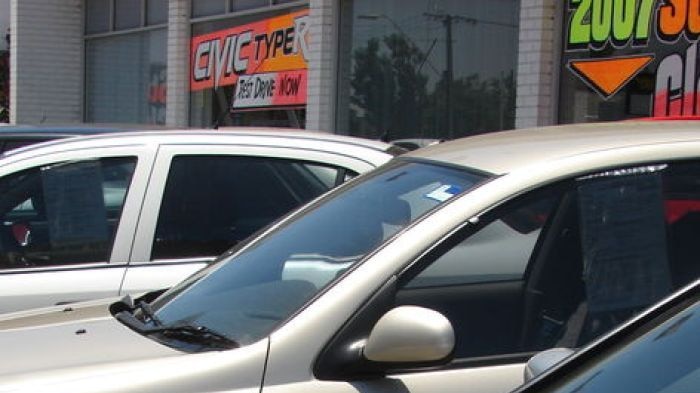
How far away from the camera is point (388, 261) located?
2.63 metres

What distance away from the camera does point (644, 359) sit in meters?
1.96

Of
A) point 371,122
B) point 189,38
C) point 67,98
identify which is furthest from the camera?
point 67,98

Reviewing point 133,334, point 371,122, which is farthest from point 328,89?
point 133,334

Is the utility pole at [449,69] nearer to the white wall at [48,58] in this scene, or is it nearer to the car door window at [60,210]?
the car door window at [60,210]

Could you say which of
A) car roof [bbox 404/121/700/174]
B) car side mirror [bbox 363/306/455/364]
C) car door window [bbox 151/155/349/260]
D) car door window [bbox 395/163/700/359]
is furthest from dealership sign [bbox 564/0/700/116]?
car side mirror [bbox 363/306/455/364]

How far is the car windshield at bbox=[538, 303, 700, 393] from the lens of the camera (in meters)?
1.84

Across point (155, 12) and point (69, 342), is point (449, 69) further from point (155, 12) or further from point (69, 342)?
point (69, 342)

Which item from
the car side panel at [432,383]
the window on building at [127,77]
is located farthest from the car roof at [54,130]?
the window on building at [127,77]

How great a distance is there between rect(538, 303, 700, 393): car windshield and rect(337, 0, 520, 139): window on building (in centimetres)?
752

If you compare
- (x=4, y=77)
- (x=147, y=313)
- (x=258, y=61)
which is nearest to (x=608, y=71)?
(x=258, y=61)

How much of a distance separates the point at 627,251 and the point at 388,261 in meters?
0.76

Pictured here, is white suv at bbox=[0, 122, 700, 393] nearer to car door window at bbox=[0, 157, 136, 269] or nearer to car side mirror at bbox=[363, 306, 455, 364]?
car side mirror at bbox=[363, 306, 455, 364]

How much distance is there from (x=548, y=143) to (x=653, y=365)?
1.18m

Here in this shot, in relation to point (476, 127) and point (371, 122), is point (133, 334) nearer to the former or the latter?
point (476, 127)
